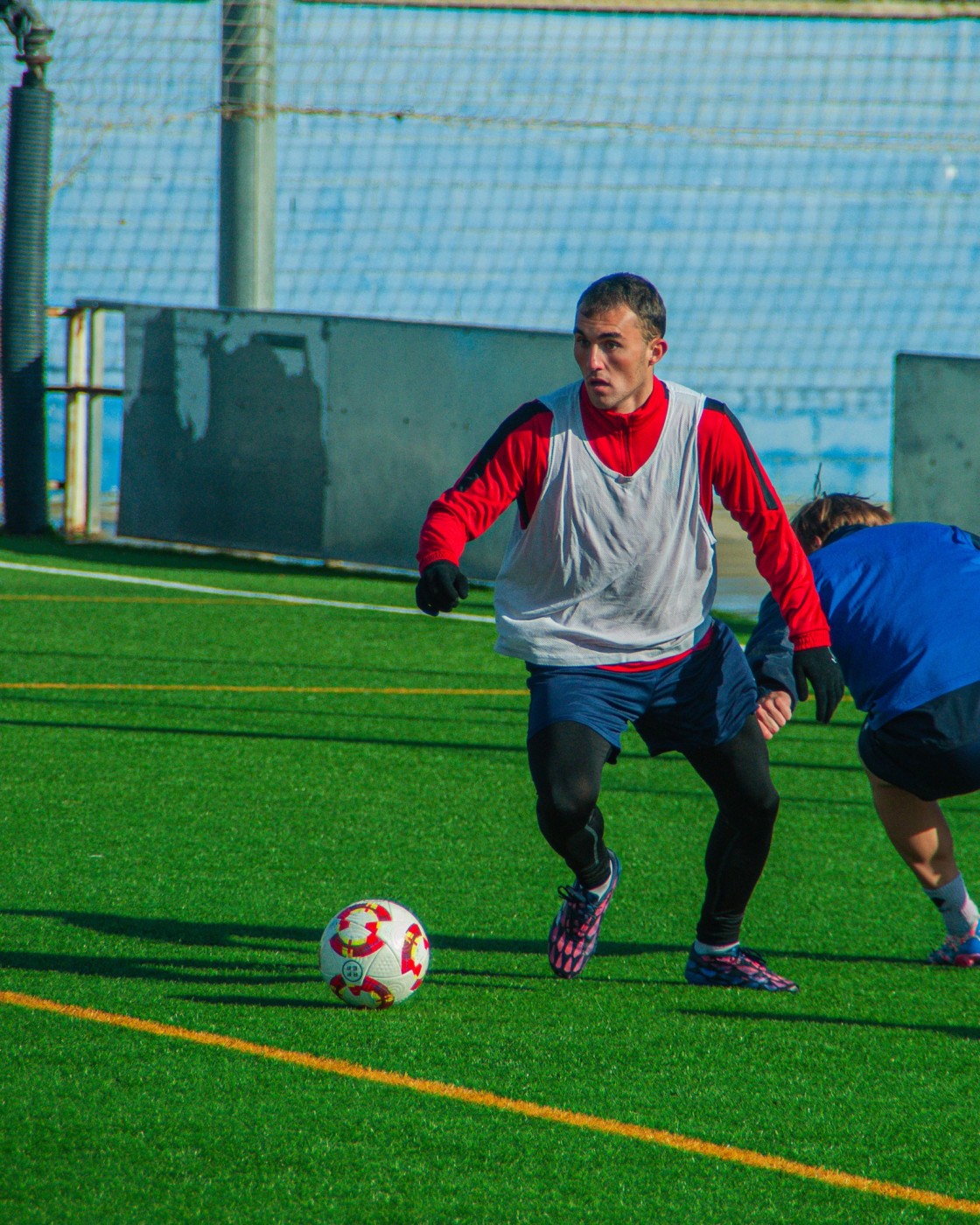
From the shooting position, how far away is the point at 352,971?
412cm

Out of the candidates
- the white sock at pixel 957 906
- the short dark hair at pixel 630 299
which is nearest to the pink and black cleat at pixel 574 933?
the white sock at pixel 957 906

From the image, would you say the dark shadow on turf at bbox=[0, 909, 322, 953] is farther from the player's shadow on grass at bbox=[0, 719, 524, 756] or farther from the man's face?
the player's shadow on grass at bbox=[0, 719, 524, 756]

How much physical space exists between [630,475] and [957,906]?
5.27 ft

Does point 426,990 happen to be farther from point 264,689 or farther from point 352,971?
point 264,689

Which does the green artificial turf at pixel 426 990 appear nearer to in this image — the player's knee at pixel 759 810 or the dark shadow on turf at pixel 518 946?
the dark shadow on turf at pixel 518 946

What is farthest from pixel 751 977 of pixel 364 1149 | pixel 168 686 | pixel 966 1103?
pixel 168 686

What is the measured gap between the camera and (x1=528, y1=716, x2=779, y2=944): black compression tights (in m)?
4.18

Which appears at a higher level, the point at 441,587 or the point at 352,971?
the point at 441,587

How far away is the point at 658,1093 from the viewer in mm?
3637

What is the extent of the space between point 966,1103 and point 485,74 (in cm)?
2764

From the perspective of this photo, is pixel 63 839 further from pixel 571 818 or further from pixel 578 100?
pixel 578 100

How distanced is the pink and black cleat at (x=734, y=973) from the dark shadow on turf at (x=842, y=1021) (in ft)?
0.58

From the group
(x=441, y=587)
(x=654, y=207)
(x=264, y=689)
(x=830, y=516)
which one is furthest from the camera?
(x=654, y=207)

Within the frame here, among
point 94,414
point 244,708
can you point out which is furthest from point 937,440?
point 94,414
